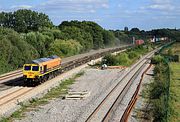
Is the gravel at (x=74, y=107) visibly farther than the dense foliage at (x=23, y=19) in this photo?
No

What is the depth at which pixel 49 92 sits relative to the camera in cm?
3269

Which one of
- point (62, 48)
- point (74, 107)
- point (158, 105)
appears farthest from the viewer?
point (62, 48)

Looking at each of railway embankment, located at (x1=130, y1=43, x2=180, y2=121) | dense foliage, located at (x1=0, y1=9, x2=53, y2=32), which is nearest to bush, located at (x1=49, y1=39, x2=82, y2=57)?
dense foliage, located at (x1=0, y1=9, x2=53, y2=32)

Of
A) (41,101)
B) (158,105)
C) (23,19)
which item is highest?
(23,19)

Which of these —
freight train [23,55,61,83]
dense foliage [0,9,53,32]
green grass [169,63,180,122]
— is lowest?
green grass [169,63,180,122]

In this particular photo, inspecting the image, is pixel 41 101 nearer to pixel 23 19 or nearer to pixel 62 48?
pixel 62 48

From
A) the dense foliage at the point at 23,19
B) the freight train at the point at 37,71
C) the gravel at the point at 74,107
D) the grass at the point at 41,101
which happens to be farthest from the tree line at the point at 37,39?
the gravel at the point at 74,107

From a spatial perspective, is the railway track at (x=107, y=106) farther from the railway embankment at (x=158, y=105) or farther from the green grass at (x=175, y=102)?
the green grass at (x=175, y=102)

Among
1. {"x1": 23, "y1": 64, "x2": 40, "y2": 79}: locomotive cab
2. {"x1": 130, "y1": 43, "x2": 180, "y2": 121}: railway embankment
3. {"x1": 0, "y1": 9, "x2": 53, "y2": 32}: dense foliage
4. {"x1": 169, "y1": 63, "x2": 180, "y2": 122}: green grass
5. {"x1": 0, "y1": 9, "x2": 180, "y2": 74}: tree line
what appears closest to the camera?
{"x1": 130, "y1": 43, "x2": 180, "y2": 121}: railway embankment

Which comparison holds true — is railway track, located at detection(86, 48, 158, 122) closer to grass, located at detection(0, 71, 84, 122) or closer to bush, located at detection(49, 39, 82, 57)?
grass, located at detection(0, 71, 84, 122)

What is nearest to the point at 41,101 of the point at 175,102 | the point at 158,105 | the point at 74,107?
the point at 74,107

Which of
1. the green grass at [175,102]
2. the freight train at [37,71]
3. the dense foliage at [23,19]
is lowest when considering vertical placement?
the green grass at [175,102]

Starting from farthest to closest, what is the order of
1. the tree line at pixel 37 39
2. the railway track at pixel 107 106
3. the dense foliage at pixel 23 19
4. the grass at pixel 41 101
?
the dense foliage at pixel 23 19 → the tree line at pixel 37 39 → the grass at pixel 41 101 → the railway track at pixel 107 106

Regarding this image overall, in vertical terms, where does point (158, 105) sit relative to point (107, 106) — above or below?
above
